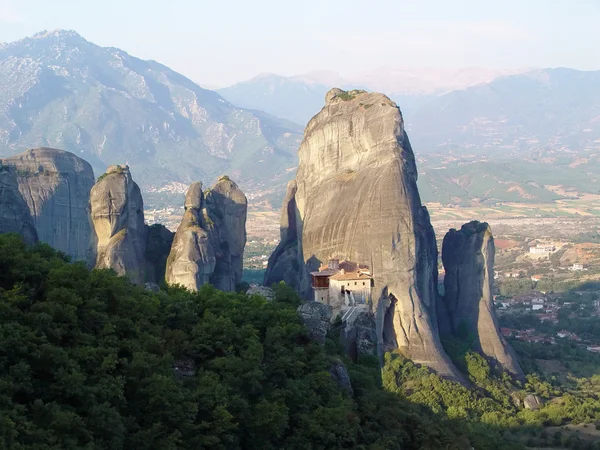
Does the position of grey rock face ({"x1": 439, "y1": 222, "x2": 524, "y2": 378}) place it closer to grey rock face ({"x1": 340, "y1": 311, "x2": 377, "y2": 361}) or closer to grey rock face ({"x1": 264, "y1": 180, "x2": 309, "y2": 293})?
grey rock face ({"x1": 264, "y1": 180, "x2": 309, "y2": 293})

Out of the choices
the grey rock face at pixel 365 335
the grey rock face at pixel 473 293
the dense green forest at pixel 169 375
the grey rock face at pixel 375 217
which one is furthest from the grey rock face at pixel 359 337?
the grey rock face at pixel 473 293

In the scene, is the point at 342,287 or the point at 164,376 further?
the point at 342,287

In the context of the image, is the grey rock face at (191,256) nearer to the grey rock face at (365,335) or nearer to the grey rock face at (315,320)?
the grey rock face at (365,335)

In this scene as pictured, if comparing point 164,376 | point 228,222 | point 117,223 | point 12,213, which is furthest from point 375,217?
point 164,376

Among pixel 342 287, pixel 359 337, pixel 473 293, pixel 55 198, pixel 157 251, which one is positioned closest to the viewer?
pixel 359 337

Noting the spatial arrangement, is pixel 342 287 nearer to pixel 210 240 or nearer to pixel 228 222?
pixel 210 240

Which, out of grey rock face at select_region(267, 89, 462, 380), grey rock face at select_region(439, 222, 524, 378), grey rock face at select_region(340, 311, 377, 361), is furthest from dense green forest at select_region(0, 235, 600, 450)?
grey rock face at select_region(439, 222, 524, 378)

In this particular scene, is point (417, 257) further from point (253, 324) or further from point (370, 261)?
point (253, 324)
